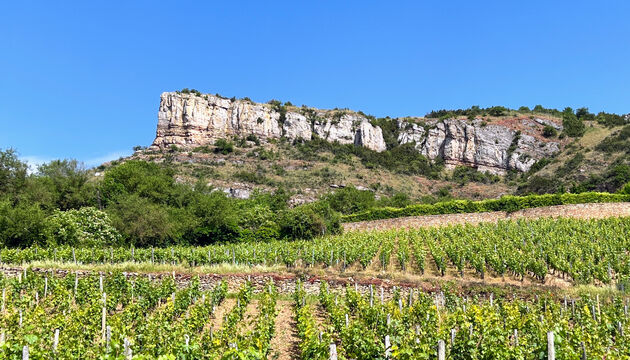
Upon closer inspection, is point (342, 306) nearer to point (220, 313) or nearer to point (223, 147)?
point (220, 313)

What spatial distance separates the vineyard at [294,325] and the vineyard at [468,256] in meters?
4.00

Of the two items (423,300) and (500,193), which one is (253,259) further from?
(500,193)

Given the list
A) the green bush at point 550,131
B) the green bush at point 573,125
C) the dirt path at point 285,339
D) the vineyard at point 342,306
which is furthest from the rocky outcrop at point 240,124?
the dirt path at point 285,339

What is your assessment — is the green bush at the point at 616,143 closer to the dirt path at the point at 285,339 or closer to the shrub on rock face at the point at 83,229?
the dirt path at the point at 285,339

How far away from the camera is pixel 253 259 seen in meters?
23.4

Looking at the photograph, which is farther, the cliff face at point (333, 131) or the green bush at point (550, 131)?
the cliff face at point (333, 131)

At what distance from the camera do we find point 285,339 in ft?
38.3

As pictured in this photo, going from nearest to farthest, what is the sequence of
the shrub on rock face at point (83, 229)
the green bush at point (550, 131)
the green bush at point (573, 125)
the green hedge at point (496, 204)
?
the shrub on rock face at point (83, 229) < the green hedge at point (496, 204) < the green bush at point (573, 125) < the green bush at point (550, 131)

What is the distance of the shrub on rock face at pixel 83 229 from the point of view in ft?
93.7

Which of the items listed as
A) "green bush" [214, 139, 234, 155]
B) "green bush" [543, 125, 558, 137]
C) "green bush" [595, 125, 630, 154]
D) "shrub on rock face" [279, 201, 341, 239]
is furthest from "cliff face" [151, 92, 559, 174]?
"shrub on rock face" [279, 201, 341, 239]

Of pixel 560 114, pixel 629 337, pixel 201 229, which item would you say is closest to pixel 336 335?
pixel 629 337

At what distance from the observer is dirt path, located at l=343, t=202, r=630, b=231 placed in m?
32.2

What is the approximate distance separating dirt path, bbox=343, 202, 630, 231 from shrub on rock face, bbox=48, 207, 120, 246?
18.9 meters

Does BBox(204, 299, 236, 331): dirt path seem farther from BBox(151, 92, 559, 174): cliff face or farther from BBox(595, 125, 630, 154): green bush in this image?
Result: BBox(151, 92, 559, 174): cliff face
